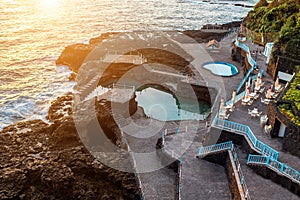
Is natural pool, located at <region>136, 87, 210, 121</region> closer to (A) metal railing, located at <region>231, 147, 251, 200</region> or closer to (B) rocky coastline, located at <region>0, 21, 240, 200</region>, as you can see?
(B) rocky coastline, located at <region>0, 21, 240, 200</region>

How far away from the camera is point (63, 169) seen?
716 inches

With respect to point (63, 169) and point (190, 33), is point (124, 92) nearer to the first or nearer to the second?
point (63, 169)

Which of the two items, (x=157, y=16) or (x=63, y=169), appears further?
(x=157, y=16)

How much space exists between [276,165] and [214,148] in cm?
396

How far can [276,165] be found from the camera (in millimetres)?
13367

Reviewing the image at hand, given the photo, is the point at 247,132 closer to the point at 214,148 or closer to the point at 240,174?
the point at 214,148

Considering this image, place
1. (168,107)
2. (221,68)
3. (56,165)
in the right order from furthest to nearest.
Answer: (221,68) < (168,107) < (56,165)

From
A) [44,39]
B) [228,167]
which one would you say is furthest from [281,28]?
[44,39]

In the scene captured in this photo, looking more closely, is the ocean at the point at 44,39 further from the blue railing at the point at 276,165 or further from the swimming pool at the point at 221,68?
the blue railing at the point at 276,165

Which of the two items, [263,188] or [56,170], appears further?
[56,170]

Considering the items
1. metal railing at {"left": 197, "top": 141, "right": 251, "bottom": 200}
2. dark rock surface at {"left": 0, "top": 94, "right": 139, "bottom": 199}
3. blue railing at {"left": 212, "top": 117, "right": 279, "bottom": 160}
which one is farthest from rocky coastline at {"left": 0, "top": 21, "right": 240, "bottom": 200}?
blue railing at {"left": 212, "top": 117, "right": 279, "bottom": 160}

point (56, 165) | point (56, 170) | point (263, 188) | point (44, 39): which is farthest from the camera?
point (44, 39)

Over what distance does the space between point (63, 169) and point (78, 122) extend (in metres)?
6.23

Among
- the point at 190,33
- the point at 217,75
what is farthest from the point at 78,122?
the point at 190,33
